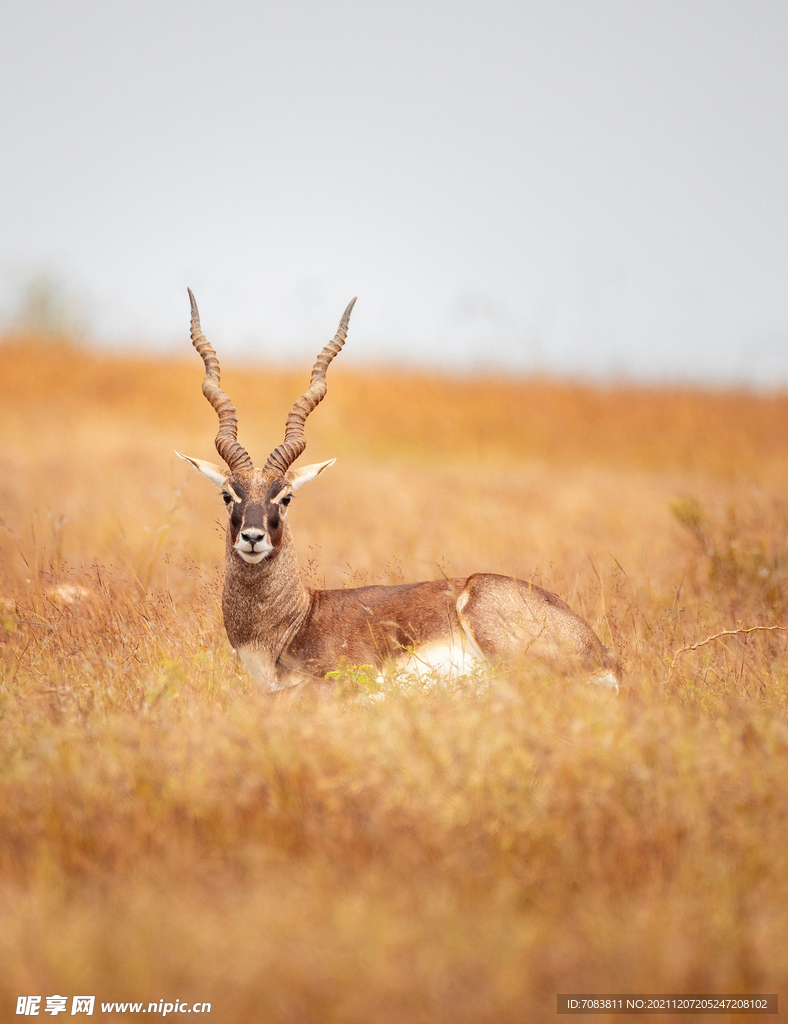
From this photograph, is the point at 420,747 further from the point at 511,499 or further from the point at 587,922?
the point at 511,499

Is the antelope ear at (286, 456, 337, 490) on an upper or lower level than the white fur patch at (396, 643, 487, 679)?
upper

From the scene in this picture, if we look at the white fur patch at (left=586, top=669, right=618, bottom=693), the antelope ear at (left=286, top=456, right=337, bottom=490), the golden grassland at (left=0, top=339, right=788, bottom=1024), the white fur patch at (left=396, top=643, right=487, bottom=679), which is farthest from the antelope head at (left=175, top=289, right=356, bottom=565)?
the white fur patch at (left=586, top=669, right=618, bottom=693)

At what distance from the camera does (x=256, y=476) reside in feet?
17.7

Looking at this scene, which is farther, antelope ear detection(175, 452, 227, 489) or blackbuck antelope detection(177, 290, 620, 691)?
antelope ear detection(175, 452, 227, 489)

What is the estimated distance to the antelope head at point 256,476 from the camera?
5.08 meters

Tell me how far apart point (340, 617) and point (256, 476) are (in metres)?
1.10

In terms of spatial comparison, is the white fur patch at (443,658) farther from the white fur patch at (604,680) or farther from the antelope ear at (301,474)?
the antelope ear at (301,474)

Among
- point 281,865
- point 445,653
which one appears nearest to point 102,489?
point 445,653

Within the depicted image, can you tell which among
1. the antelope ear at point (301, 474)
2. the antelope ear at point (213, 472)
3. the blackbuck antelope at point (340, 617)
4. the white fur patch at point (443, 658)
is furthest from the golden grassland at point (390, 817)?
the antelope ear at point (301, 474)

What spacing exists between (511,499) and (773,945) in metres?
10.1

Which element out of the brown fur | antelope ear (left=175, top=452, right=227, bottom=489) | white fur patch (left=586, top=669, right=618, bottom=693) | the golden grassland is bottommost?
the golden grassland

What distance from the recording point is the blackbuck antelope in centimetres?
524

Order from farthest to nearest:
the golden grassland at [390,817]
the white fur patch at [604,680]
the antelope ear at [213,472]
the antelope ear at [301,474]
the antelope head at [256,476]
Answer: the antelope ear at [301,474]
the antelope ear at [213,472]
the antelope head at [256,476]
the white fur patch at [604,680]
the golden grassland at [390,817]

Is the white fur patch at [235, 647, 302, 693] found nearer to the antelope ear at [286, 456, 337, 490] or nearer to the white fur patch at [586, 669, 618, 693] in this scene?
the antelope ear at [286, 456, 337, 490]
